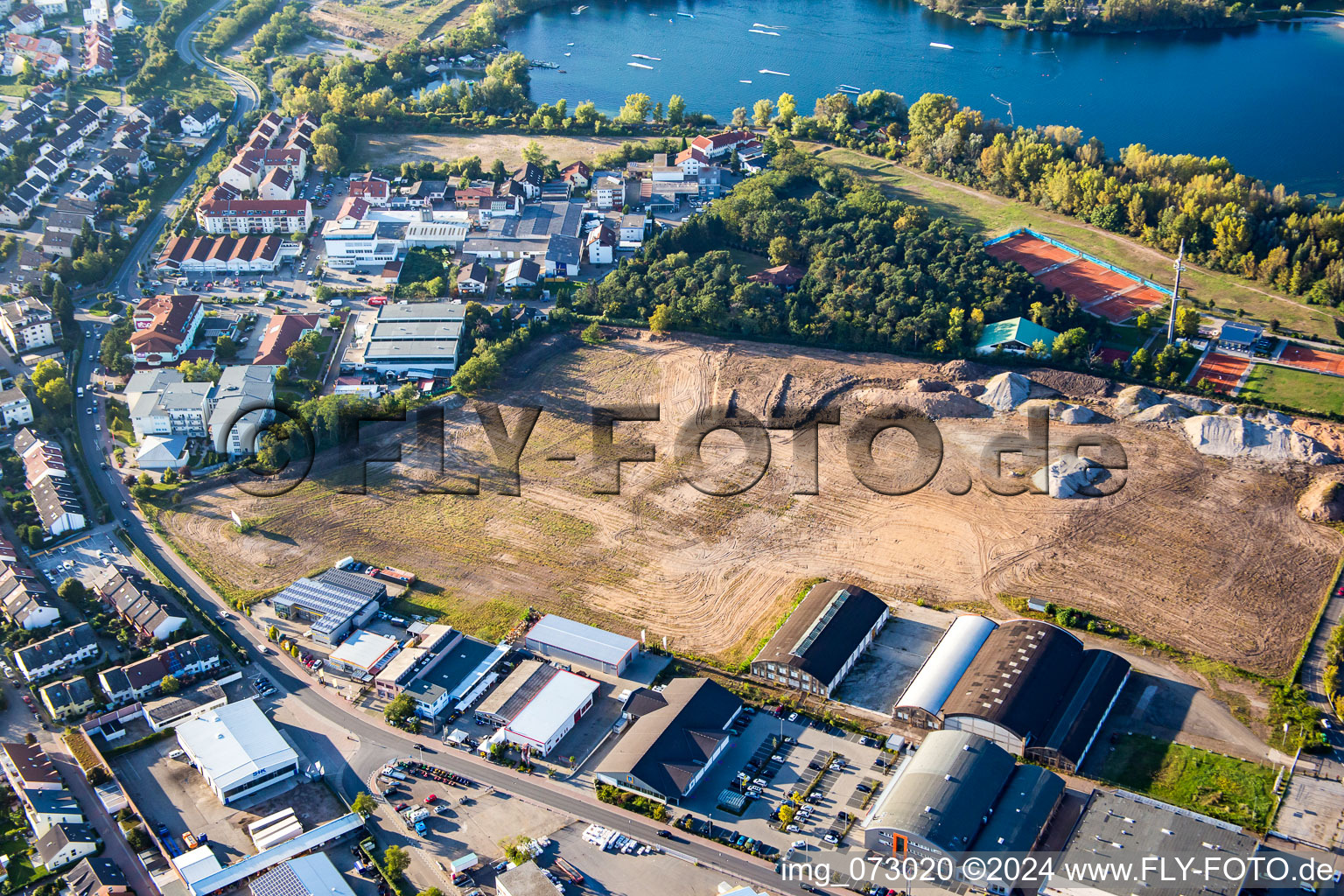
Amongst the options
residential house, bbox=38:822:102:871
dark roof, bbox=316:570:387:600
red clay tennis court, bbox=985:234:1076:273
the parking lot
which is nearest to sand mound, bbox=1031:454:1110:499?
red clay tennis court, bbox=985:234:1076:273

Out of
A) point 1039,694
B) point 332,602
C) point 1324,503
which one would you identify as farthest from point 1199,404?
point 332,602

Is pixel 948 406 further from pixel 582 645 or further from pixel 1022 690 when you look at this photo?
pixel 582 645

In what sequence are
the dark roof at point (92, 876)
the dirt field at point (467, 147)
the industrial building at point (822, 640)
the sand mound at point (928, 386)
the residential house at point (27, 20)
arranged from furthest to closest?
the residential house at point (27, 20), the dirt field at point (467, 147), the sand mound at point (928, 386), the industrial building at point (822, 640), the dark roof at point (92, 876)

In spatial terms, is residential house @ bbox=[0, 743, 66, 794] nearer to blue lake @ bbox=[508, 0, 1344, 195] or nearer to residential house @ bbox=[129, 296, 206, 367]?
residential house @ bbox=[129, 296, 206, 367]

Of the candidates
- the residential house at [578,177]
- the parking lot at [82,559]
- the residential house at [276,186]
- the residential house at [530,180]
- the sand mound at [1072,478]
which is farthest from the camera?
the residential house at [578,177]

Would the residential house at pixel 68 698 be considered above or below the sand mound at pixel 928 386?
below

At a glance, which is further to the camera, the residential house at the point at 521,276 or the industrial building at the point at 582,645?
the residential house at the point at 521,276

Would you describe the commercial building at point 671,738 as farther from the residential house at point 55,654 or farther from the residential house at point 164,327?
the residential house at point 164,327

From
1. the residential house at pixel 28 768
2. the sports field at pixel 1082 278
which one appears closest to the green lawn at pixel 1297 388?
the sports field at pixel 1082 278
